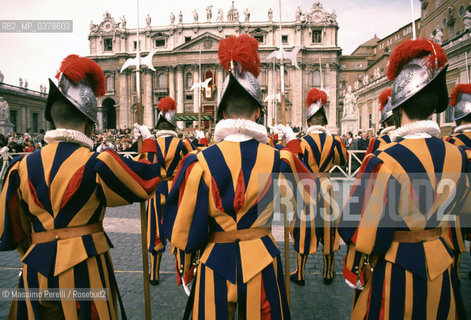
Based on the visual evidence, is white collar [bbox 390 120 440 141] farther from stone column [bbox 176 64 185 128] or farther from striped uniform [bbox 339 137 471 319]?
stone column [bbox 176 64 185 128]

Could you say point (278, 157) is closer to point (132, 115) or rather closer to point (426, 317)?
point (426, 317)

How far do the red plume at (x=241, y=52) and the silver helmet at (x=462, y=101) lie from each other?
4806mm

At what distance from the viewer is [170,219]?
2.29 metres

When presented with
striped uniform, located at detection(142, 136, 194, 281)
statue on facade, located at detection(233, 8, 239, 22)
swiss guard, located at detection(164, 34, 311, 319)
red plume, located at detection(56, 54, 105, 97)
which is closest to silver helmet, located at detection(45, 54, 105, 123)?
red plume, located at detection(56, 54, 105, 97)

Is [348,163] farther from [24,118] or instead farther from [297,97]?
[24,118]

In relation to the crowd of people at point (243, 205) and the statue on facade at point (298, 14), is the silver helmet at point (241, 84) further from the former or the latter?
the statue on facade at point (298, 14)

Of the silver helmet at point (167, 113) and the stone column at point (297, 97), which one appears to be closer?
the silver helmet at point (167, 113)

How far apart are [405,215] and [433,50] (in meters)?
1.30

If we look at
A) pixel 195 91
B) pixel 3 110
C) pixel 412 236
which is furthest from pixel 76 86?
pixel 195 91

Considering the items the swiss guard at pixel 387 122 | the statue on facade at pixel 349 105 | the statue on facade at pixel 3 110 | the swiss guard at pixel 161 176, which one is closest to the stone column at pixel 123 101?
the statue on facade at pixel 3 110

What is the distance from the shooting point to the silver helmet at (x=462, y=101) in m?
5.25

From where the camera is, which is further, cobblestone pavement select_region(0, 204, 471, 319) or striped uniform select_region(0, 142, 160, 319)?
cobblestone pavement select_region(0, 204, 471, 319)

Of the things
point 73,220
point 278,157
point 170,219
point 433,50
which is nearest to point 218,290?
point 170,219

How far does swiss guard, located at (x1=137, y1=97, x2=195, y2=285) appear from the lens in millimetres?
4577
